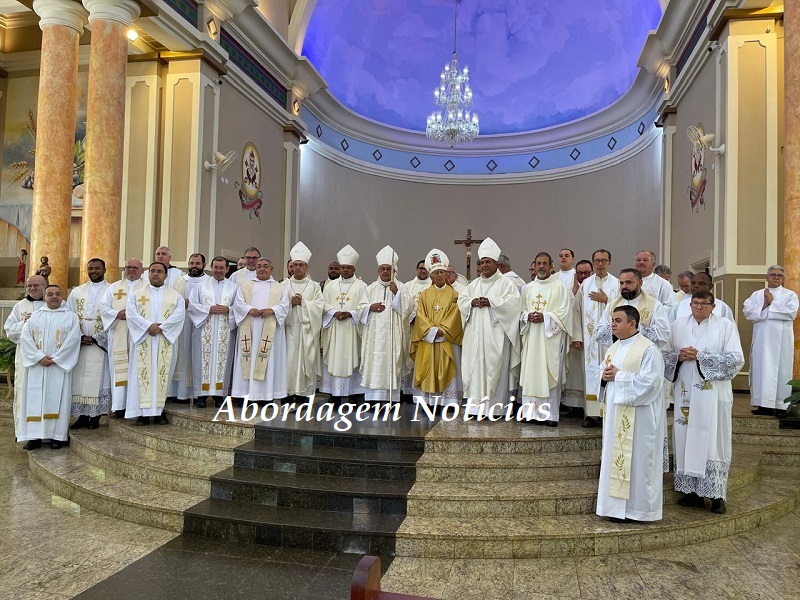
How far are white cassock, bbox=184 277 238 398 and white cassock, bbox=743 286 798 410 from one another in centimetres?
570

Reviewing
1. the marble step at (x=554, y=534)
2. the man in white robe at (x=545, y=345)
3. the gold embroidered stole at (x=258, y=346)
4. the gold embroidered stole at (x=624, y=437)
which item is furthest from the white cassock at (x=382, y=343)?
the gold embroidered stole at (x=624, y=437)

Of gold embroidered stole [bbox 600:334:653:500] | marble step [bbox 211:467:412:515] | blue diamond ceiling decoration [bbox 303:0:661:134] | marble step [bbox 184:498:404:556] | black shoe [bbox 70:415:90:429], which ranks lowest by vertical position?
marble step [bbox 184:498:404:556]

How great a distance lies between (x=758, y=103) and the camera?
8430mm

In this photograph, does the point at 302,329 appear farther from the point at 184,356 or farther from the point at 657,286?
the point at 657,286

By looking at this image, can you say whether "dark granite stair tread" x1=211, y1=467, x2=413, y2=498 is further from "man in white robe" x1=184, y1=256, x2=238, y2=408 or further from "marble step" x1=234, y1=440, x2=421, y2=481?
"man in white robe" x1=184, y1=256, x2=238, y2=408

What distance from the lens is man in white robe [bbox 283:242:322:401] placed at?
7105 mm

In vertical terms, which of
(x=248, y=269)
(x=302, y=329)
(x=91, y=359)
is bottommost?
(x=91, y=359)

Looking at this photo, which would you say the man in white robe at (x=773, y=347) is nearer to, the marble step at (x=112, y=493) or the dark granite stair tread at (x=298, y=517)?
the dark granite stair tread at (x=298, y=517)

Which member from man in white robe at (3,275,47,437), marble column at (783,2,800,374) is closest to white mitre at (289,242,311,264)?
man in white robe at (3,275,47,437)

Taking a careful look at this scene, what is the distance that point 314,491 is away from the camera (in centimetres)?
457

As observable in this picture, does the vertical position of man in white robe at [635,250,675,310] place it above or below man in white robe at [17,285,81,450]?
above

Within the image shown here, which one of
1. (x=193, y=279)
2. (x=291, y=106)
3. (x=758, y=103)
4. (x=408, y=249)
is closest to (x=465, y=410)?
(x=193, y=279)

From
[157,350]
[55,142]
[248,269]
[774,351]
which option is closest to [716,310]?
Answer: [774,351]

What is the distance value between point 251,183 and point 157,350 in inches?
233
